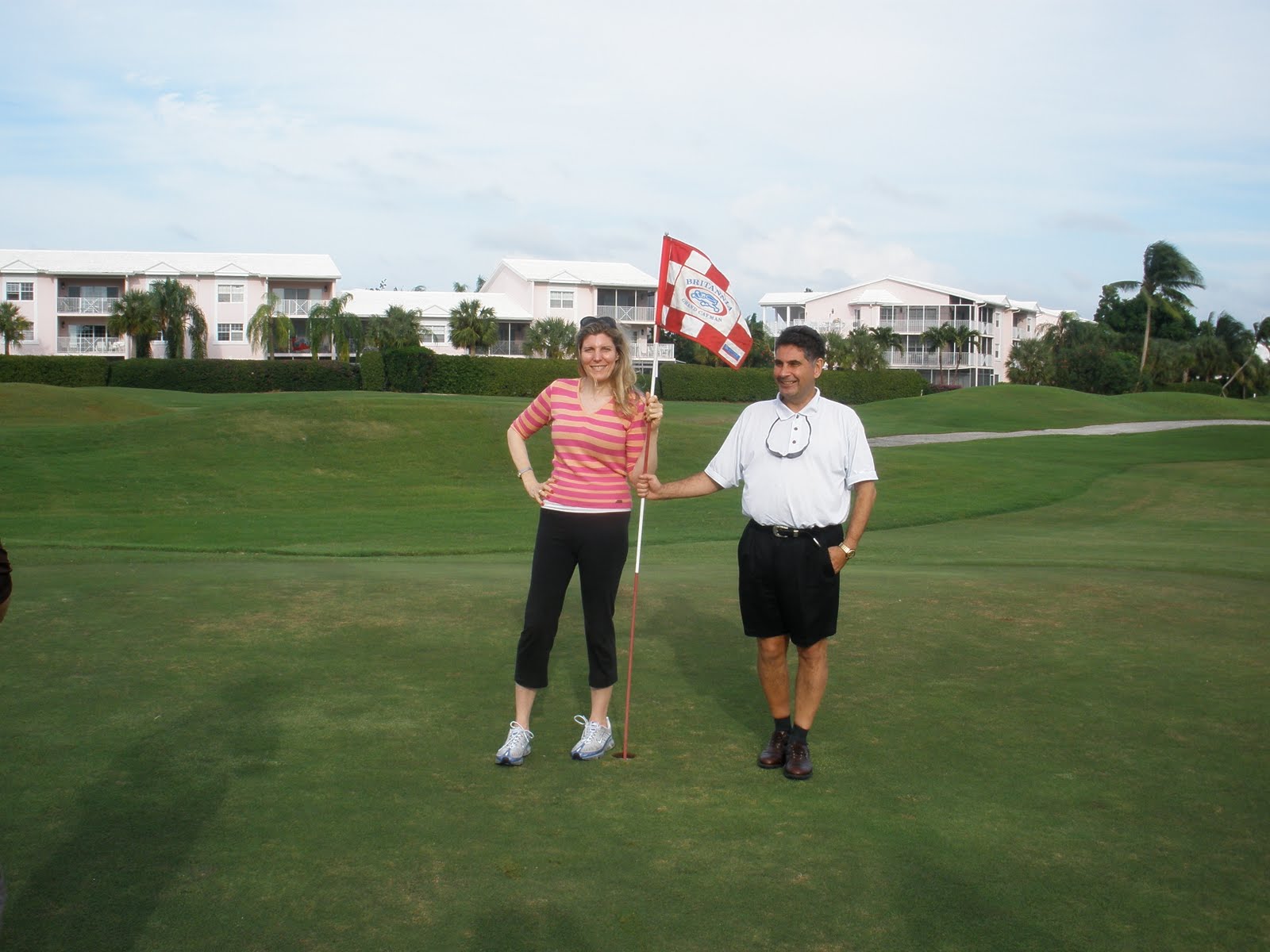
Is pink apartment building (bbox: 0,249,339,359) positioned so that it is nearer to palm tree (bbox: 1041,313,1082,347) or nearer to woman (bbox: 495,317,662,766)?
palm tree (bbox: 1041,313,1082,347)

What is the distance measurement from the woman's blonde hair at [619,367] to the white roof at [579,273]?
8813cm

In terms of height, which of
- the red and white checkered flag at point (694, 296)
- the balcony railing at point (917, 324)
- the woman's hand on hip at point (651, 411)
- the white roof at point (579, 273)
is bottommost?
the woman's hand on hip at point (651, 411)

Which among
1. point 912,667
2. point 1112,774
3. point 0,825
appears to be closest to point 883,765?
point 1112,774

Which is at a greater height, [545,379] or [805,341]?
Result: [805,341]

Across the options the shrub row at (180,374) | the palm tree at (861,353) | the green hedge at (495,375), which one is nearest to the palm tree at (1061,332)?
the palm tree at (861,353)

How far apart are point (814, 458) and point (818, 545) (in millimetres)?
434

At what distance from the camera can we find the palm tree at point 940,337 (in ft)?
328

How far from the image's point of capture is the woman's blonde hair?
6246 mm

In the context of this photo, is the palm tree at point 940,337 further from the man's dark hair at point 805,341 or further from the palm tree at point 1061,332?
the man's dark hair at point 805,341

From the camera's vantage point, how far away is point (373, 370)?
6325 cm

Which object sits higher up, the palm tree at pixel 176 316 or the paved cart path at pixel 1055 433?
the palm tree at pixel 176 316

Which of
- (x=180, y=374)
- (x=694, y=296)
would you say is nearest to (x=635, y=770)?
(x=694, y=296)

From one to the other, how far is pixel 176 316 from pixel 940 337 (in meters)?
59.4

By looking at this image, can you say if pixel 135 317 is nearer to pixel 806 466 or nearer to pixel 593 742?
pixel 593 742
